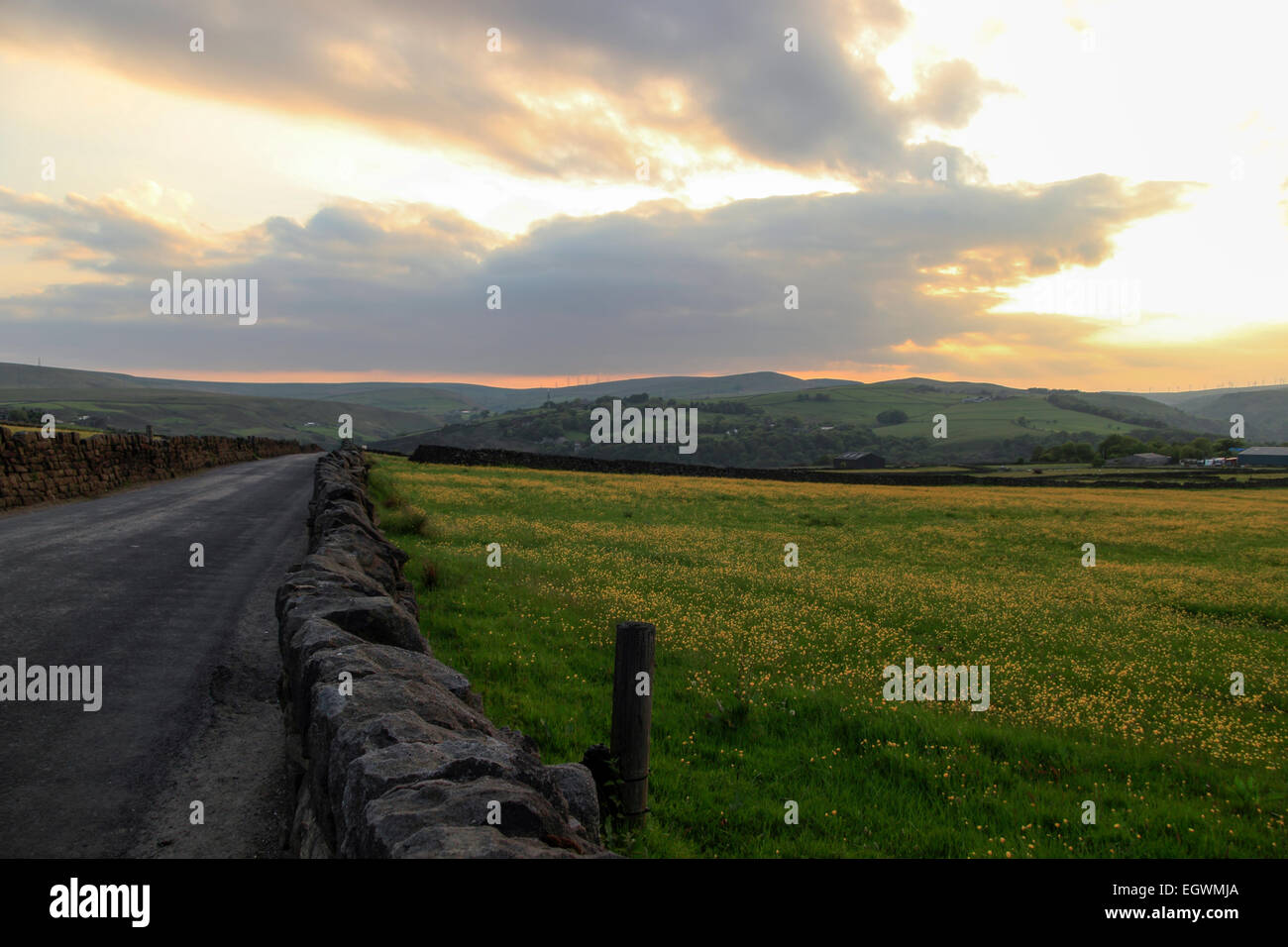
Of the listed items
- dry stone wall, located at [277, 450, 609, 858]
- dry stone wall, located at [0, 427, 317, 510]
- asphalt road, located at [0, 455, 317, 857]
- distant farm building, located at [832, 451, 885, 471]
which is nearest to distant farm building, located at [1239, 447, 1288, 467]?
distant farm building, located at [832, 451, 885, 471]

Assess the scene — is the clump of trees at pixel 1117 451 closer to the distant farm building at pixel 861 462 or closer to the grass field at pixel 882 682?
the distant farm building at pixel 861 462

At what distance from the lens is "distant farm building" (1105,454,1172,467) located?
10316 centimetres

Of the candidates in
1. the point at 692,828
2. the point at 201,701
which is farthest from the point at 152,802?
the point at 692,828

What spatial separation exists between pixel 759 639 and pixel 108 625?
9277 mm

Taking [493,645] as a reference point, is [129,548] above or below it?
above

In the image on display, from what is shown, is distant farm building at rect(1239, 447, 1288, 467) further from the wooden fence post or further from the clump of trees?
the wooden fence post

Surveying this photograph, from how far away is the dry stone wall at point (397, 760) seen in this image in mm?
3107

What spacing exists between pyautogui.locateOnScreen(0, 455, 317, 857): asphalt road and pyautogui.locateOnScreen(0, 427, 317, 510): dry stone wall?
8.14m

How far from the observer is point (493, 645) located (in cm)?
1046

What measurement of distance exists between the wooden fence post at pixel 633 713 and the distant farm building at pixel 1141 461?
382 ft

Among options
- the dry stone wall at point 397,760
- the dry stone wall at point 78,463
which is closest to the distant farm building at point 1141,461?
the dry stone wall at point 78,463

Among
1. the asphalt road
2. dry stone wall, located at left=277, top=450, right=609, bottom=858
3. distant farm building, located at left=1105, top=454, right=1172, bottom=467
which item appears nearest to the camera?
dry stone wall, located at left=277, top=450, right=609, bottom=858
